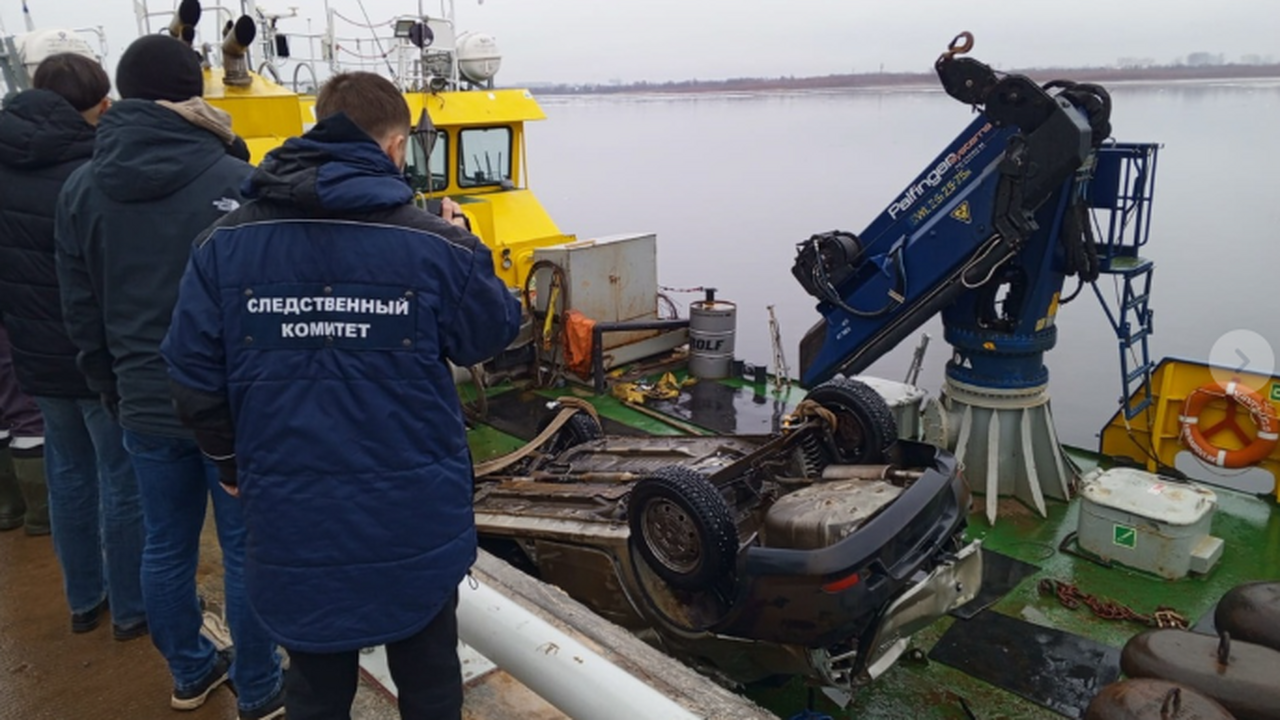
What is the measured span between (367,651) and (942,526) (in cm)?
206

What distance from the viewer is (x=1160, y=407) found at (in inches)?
240

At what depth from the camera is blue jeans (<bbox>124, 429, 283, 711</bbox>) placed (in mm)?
2443

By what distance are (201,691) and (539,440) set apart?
2534 millimetres

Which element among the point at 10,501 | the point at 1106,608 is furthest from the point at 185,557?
the point at 1106,608

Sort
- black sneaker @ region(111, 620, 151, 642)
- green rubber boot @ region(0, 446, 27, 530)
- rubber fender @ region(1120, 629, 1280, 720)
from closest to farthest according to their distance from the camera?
black sneaker @ region(111, 620, 151, 642), rubber fender @ region(1120, 629, 1280, 720), green rubber boot @ region(0, 446, 27, 530)

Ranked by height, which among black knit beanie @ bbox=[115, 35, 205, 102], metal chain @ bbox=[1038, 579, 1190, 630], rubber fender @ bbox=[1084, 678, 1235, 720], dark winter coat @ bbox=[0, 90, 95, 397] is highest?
black knit beanie @ bbox=[115, 35, 205, 102]

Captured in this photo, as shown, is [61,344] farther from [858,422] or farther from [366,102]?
[858,422]

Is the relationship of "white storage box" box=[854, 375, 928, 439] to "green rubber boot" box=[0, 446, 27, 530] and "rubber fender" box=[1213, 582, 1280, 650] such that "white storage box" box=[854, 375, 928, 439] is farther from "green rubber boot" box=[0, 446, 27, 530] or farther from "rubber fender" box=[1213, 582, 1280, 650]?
"green rubber boot" box=[0, 446, 27, 530]

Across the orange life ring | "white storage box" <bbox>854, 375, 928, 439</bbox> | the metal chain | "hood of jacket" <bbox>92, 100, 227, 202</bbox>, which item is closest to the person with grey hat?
"hood of jacket" <bbox>92, 100, 227, 202</bbox>

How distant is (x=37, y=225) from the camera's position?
297 centimetres

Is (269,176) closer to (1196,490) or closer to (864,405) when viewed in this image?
(864,405)

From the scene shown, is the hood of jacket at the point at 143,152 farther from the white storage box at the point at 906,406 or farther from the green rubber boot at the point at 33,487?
the white storage box at the point at 906,406

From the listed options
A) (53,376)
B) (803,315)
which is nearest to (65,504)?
(53,376)

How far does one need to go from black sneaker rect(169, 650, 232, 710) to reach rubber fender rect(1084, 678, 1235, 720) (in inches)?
108
